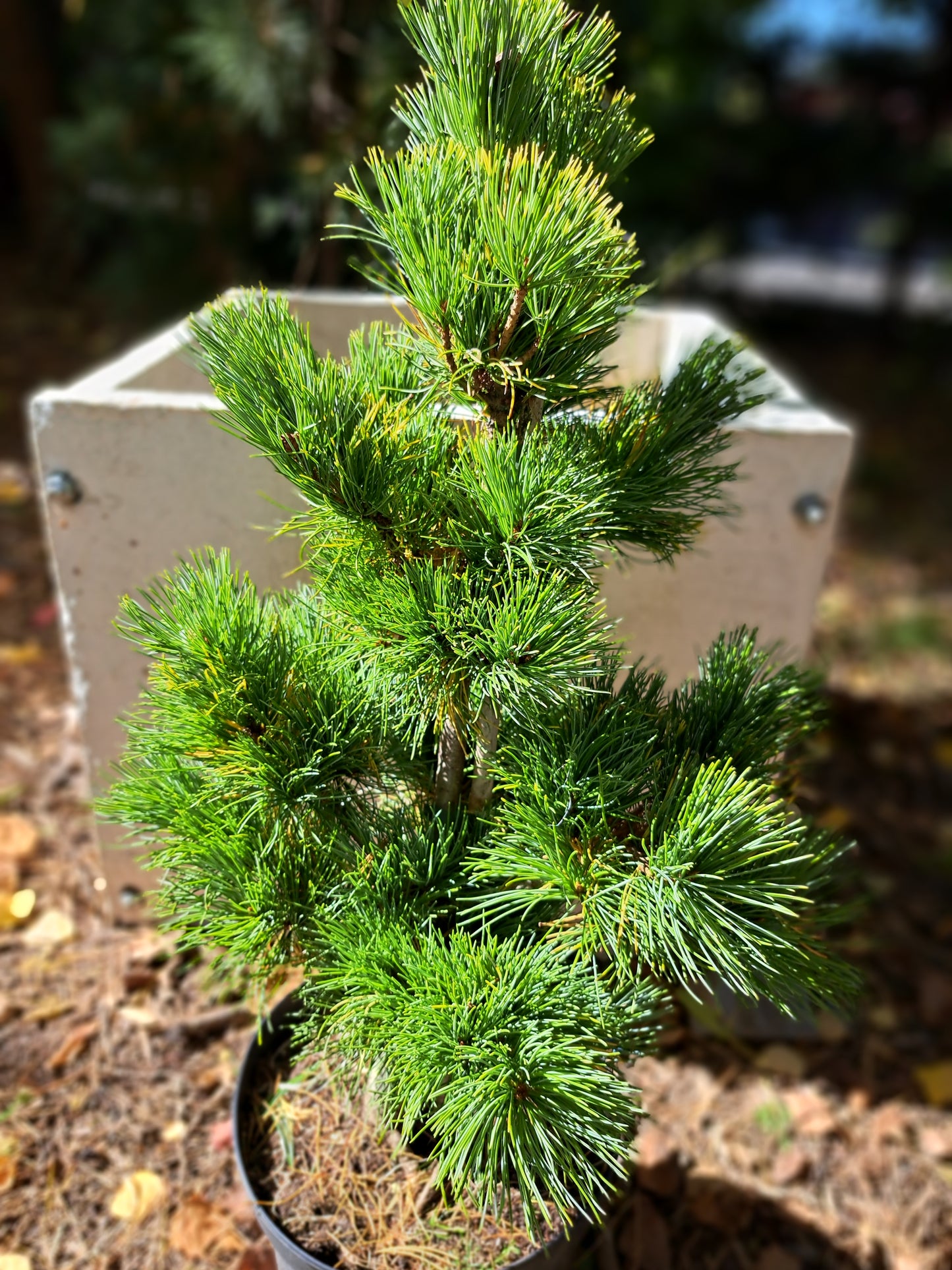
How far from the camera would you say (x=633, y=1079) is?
1.75 m

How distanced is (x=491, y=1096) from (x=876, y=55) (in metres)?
6.02

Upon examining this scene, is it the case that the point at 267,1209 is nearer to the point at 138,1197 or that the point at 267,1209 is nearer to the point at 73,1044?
the point at 138,1197

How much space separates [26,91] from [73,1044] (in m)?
4.70

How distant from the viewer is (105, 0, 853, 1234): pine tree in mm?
884

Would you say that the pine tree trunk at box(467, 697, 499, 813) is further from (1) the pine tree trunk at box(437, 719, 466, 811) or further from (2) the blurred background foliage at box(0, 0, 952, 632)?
(2) the blurred background foliage at box(0, 0, 952, 632)

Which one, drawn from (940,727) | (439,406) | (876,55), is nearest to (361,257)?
(439,406)

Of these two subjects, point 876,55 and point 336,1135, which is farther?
point 876,55

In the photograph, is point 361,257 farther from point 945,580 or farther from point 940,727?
point 945,580

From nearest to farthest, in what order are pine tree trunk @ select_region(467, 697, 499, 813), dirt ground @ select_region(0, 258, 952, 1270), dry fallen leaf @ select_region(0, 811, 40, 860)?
1. pine tree trunk @ select_region(467, 697, 499, 813)
2. dirt ground @ select_region(0, 258, 952, 1270)
3. dry fallen leaf @ select_region(0, 811, 40, 860)

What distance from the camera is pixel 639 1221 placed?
1516 millimetres

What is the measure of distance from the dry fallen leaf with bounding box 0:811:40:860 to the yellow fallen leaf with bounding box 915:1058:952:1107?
178 centimetres

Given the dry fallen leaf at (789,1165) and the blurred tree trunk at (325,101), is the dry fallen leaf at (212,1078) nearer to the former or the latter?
the dry fallen leaf at (789,1165)

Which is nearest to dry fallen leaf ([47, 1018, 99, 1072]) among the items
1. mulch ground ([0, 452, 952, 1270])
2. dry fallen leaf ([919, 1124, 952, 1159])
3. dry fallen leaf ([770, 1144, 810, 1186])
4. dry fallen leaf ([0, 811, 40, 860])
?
mulch ground ([0, 452, 952, 1270])

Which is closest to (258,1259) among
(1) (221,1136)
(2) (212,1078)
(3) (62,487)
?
(1) (221,1136)
